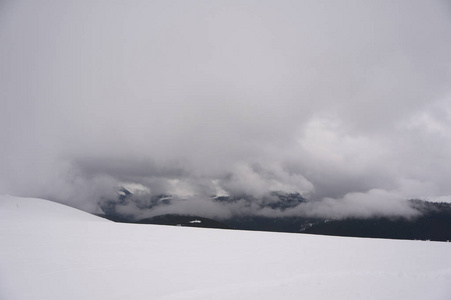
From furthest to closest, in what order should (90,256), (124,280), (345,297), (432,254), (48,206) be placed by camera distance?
(48,206), (432,254), (90,256), (124,280), (345,297)

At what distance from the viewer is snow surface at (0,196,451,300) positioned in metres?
10.7

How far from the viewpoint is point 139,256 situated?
53.3 ft

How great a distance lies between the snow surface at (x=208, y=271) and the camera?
10656 millimetres

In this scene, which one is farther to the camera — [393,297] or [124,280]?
[124,280]

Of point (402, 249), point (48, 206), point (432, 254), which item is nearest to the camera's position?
point (432, 254)

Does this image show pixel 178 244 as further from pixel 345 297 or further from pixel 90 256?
pixel 345 297

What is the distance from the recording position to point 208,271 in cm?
1348

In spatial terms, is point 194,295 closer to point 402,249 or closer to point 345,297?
point 345,297

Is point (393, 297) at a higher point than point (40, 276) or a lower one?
higher

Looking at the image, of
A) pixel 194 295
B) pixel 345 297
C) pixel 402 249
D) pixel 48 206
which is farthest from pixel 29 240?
pixel 48 206

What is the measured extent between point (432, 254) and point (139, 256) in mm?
25662


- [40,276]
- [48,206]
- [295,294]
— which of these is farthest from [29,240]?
[48,206]

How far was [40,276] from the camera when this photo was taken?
12.3m

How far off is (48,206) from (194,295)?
215ft
